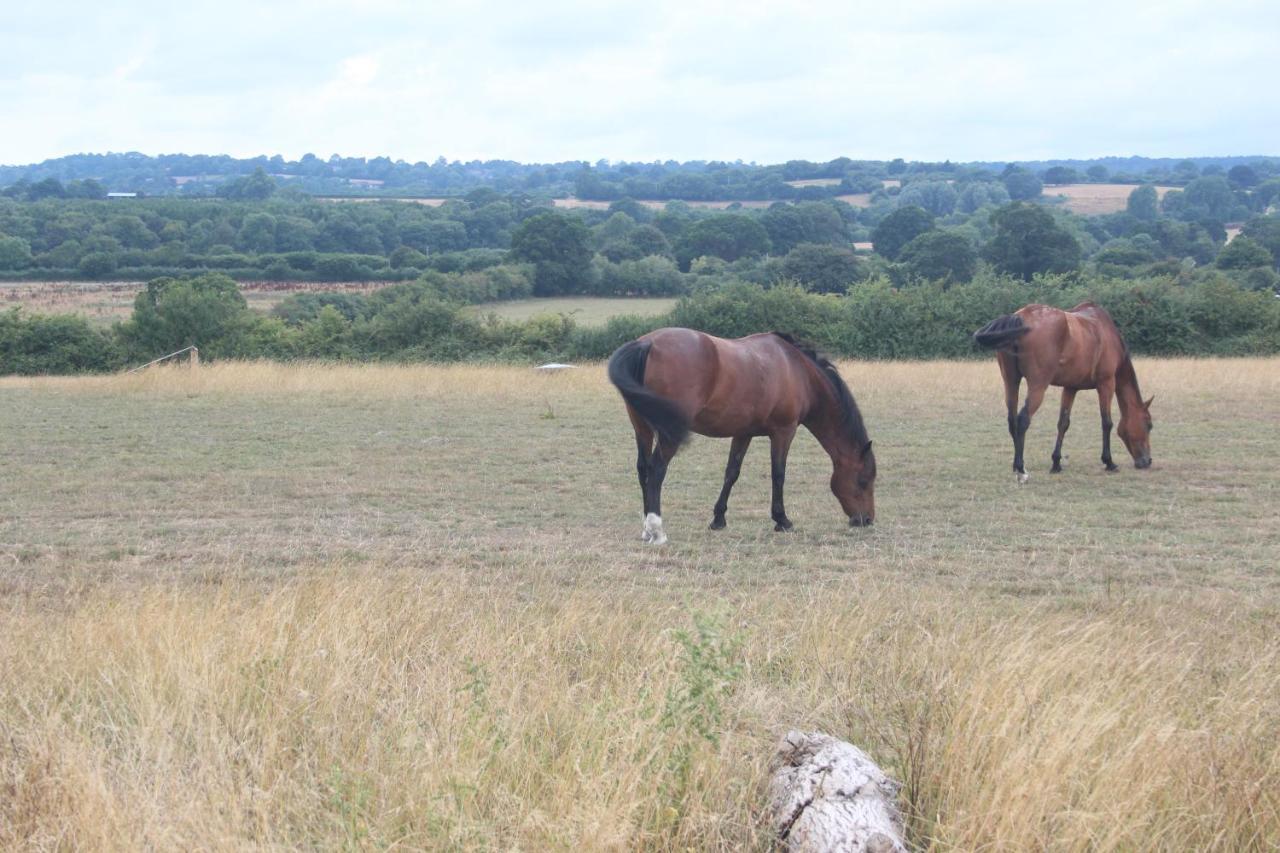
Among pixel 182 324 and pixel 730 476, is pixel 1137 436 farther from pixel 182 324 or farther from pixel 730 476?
→ pixel 182 324

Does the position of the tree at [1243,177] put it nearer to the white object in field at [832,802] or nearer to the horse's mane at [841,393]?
the horse's mane at [841,393]

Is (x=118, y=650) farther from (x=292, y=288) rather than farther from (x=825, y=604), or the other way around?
(x=292, y=288)

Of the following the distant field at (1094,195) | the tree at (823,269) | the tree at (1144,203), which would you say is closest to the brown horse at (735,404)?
the tree at (823,269)

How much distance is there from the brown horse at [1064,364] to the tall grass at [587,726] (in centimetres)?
726

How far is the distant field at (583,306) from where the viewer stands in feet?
145

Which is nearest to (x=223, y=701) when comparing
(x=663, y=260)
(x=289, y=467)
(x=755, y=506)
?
(x=755, y=506)

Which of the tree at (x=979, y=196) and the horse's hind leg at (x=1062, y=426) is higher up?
the tree at (x=979, y=196)

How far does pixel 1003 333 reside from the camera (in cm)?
1285

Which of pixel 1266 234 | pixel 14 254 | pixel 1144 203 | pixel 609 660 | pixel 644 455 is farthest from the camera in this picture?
pixel 1144 203

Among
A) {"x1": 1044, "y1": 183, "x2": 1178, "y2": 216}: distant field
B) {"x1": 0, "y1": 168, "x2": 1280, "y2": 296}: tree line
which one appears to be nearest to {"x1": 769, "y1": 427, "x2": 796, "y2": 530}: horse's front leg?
{"x1": 0, "y1": 168, "x2": 1280, "y2": 296}: tree line

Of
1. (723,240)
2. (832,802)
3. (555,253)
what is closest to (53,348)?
(555,253)

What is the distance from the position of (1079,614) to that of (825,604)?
1685 millimetres

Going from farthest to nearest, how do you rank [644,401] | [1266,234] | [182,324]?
[1266,234]
[182,324]
[644,401]

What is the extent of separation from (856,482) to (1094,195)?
125 meters
